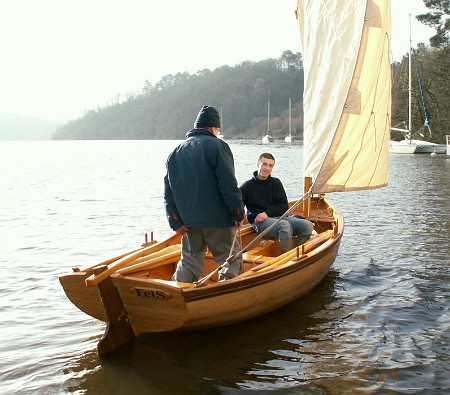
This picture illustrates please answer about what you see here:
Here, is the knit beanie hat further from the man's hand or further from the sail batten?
the sail batten

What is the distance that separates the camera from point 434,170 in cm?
3055

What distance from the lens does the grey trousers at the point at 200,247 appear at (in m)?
5.96

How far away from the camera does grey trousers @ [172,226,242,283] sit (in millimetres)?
5955

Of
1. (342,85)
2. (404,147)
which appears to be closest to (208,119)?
(342,85)

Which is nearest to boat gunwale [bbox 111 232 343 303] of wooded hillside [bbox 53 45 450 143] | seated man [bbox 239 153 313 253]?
seated man [bbox 239 153 313 253]

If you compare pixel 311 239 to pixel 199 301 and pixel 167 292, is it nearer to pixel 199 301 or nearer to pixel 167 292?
pixel 199 301

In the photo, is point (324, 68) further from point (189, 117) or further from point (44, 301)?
point (189, 117)

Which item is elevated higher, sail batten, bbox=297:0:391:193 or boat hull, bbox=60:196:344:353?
sail batten, bbox=297:0:391:193

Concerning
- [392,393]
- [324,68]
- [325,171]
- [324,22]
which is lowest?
[392,393]

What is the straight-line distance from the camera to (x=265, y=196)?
8.16 meters

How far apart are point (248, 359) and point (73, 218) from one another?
38.7 feet

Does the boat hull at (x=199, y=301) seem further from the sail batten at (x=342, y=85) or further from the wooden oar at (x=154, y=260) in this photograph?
the sail batten at (x=342, y=85)

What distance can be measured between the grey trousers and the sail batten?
2.42m

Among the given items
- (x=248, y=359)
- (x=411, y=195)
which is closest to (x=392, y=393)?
(x=248, y=359)
